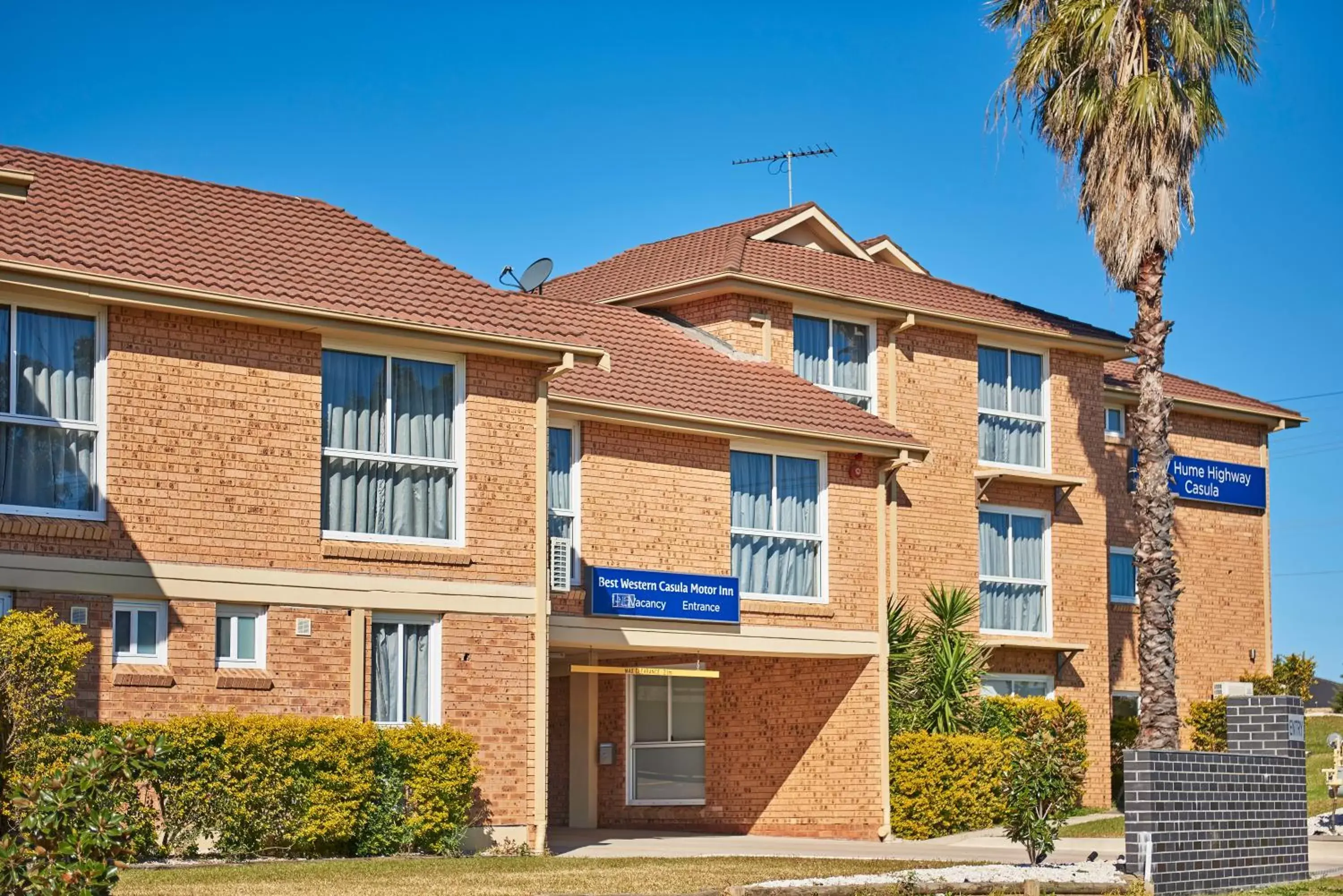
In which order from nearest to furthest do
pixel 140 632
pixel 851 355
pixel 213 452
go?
pixel 140 632 → pixel 213 452 → pixel 851 355

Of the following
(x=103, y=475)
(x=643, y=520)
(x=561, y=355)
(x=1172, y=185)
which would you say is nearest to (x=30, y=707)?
(x=103, y=475)

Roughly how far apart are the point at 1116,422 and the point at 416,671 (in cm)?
1762

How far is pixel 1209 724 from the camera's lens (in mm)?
32562

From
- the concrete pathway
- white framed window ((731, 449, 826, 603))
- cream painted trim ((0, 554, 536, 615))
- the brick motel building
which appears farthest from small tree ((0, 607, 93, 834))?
white framed window ((731, 449, 826, 603))

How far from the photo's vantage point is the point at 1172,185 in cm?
2772

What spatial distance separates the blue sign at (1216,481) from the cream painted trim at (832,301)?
340cm

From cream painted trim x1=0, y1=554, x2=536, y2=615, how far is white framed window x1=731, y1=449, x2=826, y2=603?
493cm

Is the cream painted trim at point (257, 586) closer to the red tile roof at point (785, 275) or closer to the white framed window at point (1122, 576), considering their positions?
the red tile roof at point (785, 275)

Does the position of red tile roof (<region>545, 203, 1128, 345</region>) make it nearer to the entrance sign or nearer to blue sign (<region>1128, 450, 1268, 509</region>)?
blue sign (<region>1128, 450, 1268, 509</region>)

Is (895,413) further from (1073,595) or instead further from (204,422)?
(204,422)

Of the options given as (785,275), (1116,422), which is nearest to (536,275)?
(785,275)

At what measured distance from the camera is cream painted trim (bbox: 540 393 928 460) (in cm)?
2316

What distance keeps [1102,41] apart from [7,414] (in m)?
17.1

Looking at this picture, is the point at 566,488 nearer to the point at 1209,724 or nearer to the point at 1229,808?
the point at 1229,808
